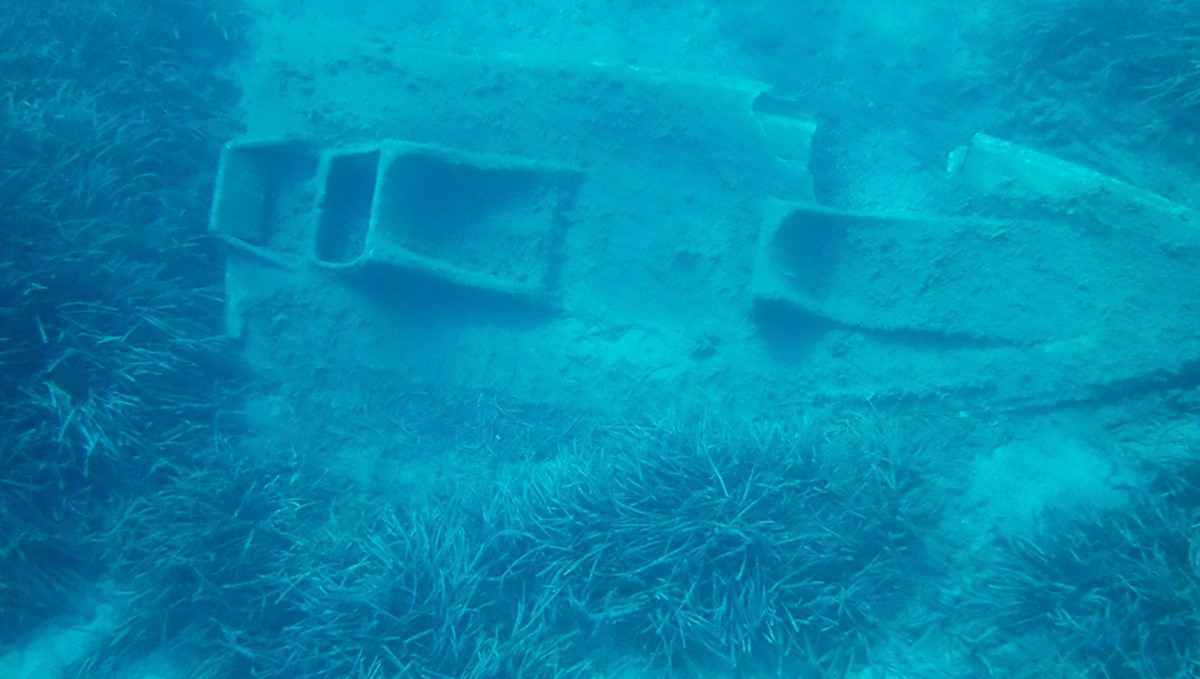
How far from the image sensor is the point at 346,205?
482cm

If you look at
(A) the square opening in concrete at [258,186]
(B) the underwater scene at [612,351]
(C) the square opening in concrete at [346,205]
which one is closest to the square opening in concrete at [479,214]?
(B) the underwater scene at [612,351]

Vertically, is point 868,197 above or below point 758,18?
below

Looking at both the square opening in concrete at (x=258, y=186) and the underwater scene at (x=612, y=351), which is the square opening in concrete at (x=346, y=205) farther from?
the square opening in concrete at (x=258, y=186)

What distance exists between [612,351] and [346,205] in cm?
238

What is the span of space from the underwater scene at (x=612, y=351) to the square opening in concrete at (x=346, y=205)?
0.09 ft

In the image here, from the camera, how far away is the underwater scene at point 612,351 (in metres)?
3.90

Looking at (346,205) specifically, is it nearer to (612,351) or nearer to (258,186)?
(258,186)

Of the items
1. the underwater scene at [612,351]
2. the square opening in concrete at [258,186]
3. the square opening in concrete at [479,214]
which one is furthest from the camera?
the square opening in concrete at [258,186]

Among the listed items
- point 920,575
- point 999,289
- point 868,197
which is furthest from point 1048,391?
point 868,197

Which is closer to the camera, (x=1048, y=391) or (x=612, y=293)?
(x=1048, y=391)

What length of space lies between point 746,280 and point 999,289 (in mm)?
1683

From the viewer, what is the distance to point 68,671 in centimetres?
395

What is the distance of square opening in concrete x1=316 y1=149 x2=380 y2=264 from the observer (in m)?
4.64

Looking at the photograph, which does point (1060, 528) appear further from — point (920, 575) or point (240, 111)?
point (240, 111)
